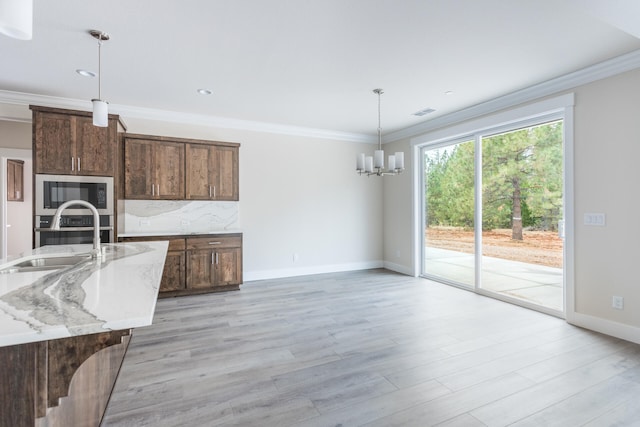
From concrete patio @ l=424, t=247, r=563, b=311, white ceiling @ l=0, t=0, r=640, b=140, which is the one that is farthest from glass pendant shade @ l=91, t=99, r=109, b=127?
concrete patio @ l=424, t=247, r=563, b=311

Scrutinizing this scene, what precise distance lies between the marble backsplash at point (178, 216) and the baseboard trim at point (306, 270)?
0.87 m

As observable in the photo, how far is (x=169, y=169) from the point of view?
4.52 meters

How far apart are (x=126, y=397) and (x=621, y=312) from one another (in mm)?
4245

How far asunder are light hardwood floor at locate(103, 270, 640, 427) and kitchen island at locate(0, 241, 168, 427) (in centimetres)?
80

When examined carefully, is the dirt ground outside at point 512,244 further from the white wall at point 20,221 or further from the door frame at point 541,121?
the white wall at point 20,221

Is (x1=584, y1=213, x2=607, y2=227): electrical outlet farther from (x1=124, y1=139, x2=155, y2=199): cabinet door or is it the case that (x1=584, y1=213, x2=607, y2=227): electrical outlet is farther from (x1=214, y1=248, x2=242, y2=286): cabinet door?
(x1=124, y1=139, x2=155, y2=199): cabinet door

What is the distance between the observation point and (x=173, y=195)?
179 inches

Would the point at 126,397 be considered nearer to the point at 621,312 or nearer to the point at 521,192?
the point at 621,312

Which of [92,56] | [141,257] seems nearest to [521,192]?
[141,257]

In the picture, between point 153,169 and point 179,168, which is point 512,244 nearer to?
point 179,168

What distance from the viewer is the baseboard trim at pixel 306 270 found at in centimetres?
529

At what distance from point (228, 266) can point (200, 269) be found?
1.26 feet

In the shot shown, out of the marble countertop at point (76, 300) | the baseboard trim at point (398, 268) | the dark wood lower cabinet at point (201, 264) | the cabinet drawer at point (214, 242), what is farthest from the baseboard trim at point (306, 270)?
the marble countertop at point (76, 300)

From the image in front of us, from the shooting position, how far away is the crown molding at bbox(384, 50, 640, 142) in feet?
9.68
